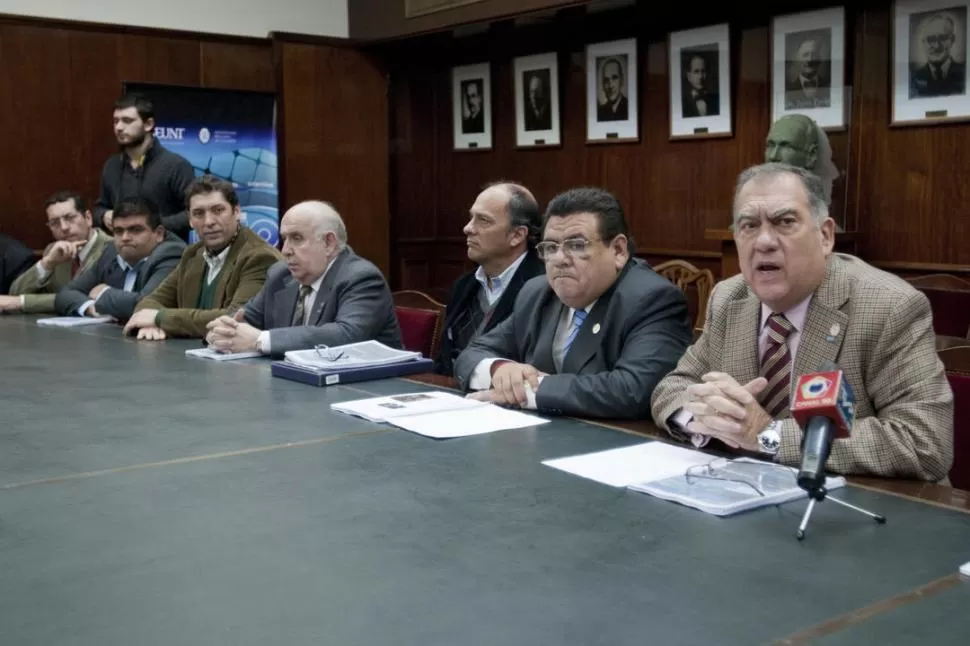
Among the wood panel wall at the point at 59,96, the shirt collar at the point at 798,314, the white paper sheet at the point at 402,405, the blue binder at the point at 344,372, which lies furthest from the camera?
the wood panel wall at the point at 59,96

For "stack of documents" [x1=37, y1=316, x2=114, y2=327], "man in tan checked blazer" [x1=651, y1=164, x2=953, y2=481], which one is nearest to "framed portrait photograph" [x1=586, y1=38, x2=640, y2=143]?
"stack of documents" [x1=37, y1=316, x2=114, y2=327]

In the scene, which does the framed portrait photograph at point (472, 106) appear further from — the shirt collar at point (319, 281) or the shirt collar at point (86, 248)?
the shirt collar at point (319, 281)

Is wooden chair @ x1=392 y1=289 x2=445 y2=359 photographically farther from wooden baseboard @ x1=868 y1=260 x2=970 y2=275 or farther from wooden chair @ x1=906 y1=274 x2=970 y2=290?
wooden baseboard @ x1=868 y1=260 x2=970 y2=275

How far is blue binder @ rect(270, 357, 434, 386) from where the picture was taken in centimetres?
299

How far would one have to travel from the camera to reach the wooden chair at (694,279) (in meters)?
4.57

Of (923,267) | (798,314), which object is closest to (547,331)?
(798,314)

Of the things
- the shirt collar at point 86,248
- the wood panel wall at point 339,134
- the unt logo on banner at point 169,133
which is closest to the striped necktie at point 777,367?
the shirt collar at point 86,248

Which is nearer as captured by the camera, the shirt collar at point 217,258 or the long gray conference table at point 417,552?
the long gray conference table at point 417,552

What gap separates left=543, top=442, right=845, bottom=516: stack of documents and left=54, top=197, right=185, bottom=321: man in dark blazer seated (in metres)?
3.46

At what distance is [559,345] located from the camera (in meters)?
2.90

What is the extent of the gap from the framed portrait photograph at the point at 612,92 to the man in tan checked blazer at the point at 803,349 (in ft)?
14.0

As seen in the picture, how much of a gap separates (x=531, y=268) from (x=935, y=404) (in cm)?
200

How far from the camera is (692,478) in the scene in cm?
186

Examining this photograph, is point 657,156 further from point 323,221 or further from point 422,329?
point 323,221
